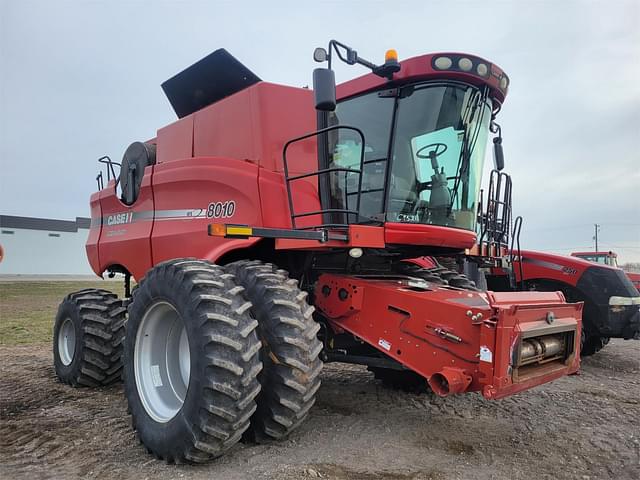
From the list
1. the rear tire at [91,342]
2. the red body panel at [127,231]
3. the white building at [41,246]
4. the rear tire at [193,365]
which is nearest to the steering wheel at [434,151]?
the rear tire at [193,365]

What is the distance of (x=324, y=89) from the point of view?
11.8 ft

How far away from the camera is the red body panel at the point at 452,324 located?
3213 mm

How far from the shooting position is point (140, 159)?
5.88 meters

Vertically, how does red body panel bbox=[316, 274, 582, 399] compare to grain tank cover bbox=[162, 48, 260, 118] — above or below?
below

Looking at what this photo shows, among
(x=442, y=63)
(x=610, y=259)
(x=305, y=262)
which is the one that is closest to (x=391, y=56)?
(x=442, y=63)

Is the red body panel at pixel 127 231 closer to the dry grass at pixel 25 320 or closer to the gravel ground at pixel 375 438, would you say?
the gravel ground at pixel 375 438

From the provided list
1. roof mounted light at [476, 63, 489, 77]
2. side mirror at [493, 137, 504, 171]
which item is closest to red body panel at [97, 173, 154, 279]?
roof mounted light at [476, 63, 489, 77]

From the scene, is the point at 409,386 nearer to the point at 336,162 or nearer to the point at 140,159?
the point at 336,162

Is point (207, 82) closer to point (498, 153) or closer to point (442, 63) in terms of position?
point (442, 63)

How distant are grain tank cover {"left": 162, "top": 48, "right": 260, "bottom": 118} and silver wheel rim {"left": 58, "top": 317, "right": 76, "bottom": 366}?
113 inches

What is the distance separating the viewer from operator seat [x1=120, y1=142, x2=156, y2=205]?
580cm

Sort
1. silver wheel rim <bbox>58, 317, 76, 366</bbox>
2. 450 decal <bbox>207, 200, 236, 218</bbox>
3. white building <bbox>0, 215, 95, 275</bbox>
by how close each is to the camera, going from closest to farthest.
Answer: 450 decal <bbox>207, 200, 236, 218</bbox>
silver wheel rim <bbox>58, 317, 76, 366</bbox>
white building <bbox>0, 215, 95, 275</bbox>

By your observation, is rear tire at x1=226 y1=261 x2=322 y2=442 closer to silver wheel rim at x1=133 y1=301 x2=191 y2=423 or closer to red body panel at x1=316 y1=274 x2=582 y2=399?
red body panel at x1=316 y1=274 x2=582 y2=399

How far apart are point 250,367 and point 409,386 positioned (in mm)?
2577
